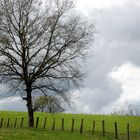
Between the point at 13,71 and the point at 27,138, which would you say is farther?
the point at 13,71

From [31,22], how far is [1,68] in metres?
6.78

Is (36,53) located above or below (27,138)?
above

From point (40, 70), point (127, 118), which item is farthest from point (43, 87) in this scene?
point (127, 118)

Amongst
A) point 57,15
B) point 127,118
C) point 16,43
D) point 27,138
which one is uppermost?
point 57,15

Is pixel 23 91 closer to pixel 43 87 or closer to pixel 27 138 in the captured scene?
pixel 43 87

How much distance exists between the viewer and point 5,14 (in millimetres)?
55250

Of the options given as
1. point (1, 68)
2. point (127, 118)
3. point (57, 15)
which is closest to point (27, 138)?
point (1, 68)

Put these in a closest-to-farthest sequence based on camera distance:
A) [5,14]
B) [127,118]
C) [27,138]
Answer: [27,138] < [5,14] < [127,118]

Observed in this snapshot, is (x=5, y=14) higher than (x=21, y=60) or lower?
higher

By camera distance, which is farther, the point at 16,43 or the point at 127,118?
the point at 127,118

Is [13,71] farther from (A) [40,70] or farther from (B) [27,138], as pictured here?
(B) [27,138]

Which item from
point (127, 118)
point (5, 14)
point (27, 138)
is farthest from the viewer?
point (127, 118)

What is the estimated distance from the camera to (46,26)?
56.1 metres

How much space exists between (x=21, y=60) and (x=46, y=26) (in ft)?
17.2
